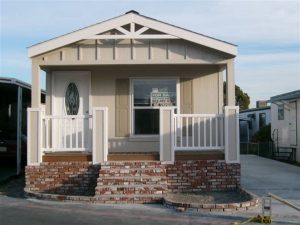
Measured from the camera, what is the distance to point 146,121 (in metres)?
13.2

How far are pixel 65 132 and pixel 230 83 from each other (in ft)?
13.5

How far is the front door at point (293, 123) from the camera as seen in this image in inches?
830

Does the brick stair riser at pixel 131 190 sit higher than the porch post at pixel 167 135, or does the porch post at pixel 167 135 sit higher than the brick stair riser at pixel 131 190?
the porch post at pixel 167 135

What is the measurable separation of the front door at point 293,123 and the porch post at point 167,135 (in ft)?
37.0

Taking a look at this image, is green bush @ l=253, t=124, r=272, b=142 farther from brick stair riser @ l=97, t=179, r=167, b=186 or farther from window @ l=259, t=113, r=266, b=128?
brick stair riser @ l=97, t=179, r=167, b=186

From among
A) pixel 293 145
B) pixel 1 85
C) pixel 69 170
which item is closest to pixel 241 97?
pixel 293 145

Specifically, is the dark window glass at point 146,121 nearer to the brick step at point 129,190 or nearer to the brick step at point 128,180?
the brick step at point 128,180

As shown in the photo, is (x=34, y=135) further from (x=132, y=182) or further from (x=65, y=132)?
(x=132, y=182)

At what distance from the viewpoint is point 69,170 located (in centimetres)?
1125

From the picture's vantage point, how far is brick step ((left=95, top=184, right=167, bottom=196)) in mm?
10133

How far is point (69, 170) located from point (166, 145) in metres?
2.28

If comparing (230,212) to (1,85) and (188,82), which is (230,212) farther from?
(1,85)

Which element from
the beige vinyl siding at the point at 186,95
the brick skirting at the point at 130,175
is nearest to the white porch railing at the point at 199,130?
the beige vinyl siding at the point at 186,95

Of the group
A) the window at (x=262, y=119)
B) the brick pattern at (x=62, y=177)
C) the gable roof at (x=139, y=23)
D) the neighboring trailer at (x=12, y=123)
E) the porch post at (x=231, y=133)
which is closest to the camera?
the brick pattern at (x=62, y=177)
